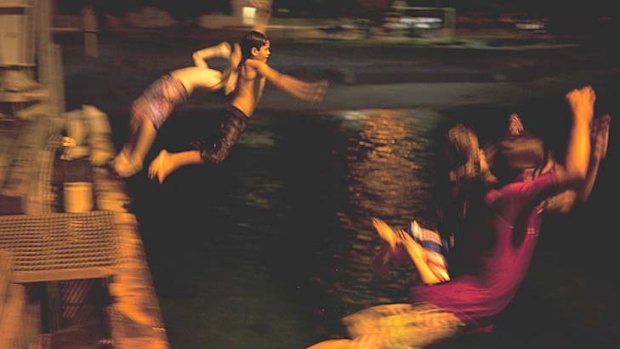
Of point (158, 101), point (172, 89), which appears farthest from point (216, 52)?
point (158, 101)

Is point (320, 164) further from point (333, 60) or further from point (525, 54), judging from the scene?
point (525, 54)

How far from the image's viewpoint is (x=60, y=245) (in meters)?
3.91

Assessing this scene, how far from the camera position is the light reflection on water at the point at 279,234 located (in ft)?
18.7

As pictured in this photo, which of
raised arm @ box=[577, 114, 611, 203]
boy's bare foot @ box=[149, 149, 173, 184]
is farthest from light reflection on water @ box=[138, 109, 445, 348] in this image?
raised arm @ box=[577, 114, 611, 203]

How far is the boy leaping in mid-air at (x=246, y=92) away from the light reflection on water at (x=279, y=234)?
0.28 m

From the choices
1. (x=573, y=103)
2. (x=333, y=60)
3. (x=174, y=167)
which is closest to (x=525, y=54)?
(x=333, y=60)

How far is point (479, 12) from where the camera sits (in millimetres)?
33094

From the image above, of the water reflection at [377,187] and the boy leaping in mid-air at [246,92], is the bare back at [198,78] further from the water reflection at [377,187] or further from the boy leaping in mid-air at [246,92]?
the water reflection at [377,187]

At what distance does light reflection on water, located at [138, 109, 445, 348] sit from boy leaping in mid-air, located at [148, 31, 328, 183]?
0.28m

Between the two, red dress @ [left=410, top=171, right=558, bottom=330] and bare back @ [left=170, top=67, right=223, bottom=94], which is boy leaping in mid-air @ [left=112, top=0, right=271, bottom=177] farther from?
red dress @ [left=410, top=171, right=558, bottom=330]

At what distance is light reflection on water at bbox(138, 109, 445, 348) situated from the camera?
5.70 metres

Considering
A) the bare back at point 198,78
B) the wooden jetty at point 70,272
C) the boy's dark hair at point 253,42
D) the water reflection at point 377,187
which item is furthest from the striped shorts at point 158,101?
the wooden jetty at point 70,272

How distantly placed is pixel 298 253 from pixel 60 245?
11.0 ft

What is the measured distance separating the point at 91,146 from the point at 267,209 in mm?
1848
